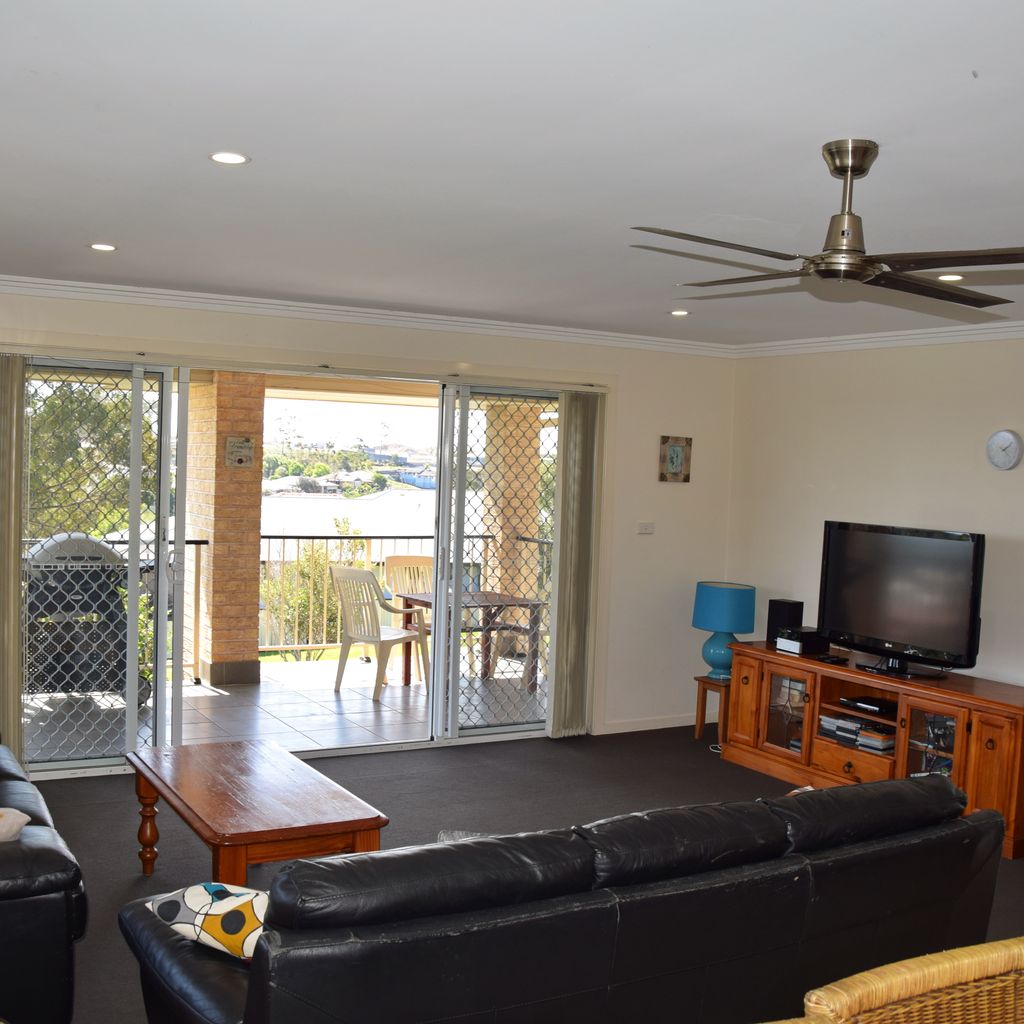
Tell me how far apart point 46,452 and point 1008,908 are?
4.75 metres

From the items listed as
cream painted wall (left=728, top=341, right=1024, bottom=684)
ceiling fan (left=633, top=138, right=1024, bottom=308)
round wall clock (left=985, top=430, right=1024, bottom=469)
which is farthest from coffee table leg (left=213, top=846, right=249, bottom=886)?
round wall clock (left=985, top=430, right=1024, bottom=469)

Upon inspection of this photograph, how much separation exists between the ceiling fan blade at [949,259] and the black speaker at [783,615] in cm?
392

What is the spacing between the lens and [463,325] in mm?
6219

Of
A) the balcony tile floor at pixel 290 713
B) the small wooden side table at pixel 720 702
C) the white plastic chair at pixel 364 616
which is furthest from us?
the white plastic chair at pixel 364 616

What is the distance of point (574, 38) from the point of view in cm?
212

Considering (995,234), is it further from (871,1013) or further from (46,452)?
(46,452)

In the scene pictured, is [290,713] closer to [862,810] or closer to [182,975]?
[182,975]

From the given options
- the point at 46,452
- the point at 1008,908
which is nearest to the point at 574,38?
the point at 1008,908

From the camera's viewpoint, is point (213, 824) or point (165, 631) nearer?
point (213, 824)

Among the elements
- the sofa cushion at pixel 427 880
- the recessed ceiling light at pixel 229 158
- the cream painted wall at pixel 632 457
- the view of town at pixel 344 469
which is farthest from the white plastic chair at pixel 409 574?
the sofa cushion at pixel 427 880

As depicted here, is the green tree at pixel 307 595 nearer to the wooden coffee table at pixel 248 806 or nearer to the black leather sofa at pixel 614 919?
the wooden coffee table at pixel 248 806

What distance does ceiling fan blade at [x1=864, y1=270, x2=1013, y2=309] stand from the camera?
2639 millimetres

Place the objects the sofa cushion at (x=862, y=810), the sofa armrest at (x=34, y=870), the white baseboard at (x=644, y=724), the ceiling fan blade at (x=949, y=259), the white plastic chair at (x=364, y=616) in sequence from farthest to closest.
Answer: the white plastic chair at (x=364, y=616) < the white baseboard at (x=644, y=724) < the sofa armrest at (x=34, y=870) < the sofa cushion at (x=862, y=810) < the ceiling fan blade at (x=949, y=259)

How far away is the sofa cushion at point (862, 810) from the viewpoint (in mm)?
2744
